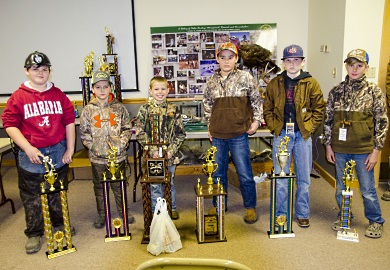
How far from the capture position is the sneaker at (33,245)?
8.70ft

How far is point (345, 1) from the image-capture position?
3506 millimetres

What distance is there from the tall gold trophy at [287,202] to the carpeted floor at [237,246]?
0.07 meters

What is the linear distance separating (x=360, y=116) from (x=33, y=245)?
8.49 ft

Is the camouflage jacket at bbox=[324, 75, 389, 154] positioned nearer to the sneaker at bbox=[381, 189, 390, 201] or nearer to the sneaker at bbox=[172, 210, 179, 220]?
the sneaker at bbox=[381, 189, 390, 201]

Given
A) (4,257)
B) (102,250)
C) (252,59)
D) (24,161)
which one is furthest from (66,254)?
(252,59)

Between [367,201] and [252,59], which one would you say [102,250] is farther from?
[252,59]

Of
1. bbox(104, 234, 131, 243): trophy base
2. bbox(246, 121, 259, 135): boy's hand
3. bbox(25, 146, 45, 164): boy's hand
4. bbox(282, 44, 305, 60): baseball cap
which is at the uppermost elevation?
bbox(282, 44, 305, 60): baseball cap

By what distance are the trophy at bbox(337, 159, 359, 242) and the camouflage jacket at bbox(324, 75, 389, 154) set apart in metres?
0.16

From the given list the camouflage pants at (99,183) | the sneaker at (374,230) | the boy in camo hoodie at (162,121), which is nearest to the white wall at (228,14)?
the boy in camo hoodie at (162,121)

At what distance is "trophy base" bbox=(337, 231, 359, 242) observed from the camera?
2.69 metres

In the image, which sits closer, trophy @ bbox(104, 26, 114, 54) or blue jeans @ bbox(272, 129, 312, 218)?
blue jeans @ bbox(272, 129, 312, 218)

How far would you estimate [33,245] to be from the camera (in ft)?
8.81

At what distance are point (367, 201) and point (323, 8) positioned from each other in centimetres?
235

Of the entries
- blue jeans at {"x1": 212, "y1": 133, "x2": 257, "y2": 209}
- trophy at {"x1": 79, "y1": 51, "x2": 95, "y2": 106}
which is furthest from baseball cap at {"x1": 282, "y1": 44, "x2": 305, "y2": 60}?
trophy at {"x1": 79, "y1": 51, "x2": 95, "y2": 106}
